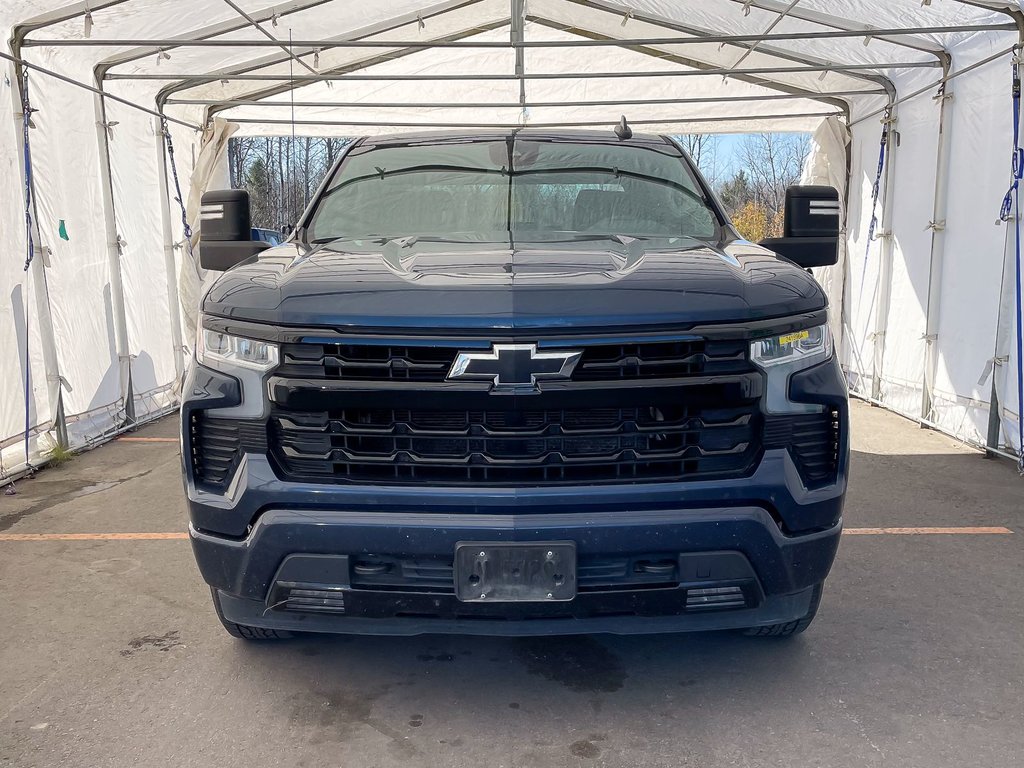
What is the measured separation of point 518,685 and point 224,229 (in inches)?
85.1

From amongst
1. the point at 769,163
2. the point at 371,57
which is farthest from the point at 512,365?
the point at 769,163

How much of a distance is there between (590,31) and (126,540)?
6840mm

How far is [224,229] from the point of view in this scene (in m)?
3.56

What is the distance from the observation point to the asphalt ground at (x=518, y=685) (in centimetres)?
246

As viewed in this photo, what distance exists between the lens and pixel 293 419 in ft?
7.87

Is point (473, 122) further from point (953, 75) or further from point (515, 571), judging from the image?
point (515, 571)

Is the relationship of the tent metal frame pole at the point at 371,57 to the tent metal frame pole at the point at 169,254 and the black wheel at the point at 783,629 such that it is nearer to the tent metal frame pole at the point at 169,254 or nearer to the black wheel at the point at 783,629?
A: the tent metal frame pole at the point at 169,254

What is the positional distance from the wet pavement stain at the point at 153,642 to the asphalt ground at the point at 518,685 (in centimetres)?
1

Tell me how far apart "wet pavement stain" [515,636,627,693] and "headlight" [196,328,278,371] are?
1.41 m

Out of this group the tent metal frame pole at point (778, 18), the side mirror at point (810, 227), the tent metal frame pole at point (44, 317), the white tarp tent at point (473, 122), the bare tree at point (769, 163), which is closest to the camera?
the side mirror at point (810, 227)

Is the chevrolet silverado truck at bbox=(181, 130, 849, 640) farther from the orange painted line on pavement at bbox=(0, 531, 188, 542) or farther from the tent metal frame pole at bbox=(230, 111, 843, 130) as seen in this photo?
the tent metal frame pole at bbox=(230, 111, 843, 130)

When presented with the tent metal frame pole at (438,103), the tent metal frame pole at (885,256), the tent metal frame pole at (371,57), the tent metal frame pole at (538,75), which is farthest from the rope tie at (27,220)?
the tent metal frame pole at (885,256)

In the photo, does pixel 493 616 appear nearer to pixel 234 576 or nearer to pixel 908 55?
pixel 234 576

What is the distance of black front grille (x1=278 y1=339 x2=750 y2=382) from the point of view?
7.56ft
